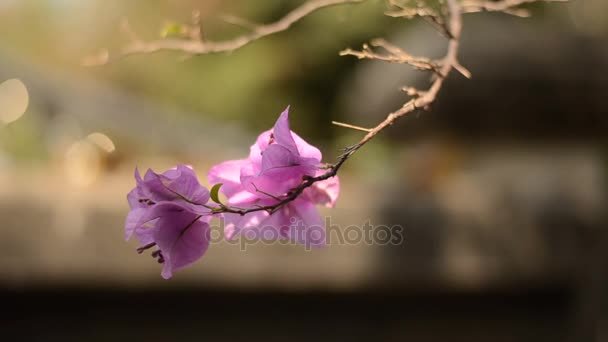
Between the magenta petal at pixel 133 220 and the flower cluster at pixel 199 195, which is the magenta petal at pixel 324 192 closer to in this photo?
the flower cluster at pixel 199 195

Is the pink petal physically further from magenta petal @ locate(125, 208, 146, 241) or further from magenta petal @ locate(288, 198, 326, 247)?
magenta petal @ locate(125, 208, 146, 241)

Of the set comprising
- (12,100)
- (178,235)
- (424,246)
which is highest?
(12,100)

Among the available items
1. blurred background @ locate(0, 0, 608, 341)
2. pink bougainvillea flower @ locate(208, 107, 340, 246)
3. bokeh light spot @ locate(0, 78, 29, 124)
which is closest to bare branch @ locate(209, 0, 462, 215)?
pink bougainvillea flower @ locate(208, 107, 340, 246)

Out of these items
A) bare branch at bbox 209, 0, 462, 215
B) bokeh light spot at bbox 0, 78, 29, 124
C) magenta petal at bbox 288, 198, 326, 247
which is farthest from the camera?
bokeh light spot at bbox 0, 78, 29, 124

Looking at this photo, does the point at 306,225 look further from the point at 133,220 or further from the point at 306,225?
the point at 133,220

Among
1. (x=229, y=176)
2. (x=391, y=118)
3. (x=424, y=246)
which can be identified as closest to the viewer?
(x=391, y=118)

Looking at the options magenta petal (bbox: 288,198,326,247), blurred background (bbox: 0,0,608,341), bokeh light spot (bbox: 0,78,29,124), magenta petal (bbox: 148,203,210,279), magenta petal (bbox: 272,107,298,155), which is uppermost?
bokeh light spot (bbox: 0,78,29,124)

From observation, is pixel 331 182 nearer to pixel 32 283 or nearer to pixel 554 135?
pixel 32 283

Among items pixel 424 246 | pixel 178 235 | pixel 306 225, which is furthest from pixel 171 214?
pixel 424 246
